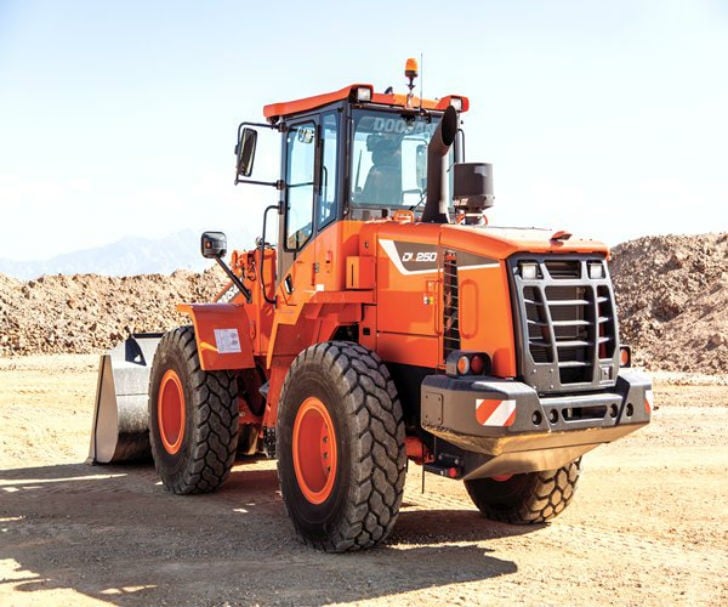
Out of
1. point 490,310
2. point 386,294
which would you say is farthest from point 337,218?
point 490,310

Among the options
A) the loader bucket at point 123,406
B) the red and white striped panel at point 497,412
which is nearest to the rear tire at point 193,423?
the loader bucket at point 123,406

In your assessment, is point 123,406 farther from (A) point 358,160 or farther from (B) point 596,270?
(B) point 596,270

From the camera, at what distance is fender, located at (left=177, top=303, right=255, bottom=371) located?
29.0ft

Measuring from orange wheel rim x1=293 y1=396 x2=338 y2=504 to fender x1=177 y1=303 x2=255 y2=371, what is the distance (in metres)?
1.73

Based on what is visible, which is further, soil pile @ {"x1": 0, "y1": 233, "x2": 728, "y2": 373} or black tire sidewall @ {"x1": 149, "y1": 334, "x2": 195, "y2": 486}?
soil pile @ {"x1": 0, "y1": 233, "x2": 728, "y2": 373}

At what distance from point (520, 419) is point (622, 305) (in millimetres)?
25685

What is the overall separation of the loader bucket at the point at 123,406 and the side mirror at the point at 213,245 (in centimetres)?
203

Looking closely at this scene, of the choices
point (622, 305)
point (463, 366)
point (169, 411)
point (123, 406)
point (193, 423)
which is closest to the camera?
point (463, 366)

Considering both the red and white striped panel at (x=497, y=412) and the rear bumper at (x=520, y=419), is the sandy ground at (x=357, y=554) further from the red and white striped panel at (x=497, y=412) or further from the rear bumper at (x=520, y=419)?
the red and white striped panel at (x=497, y=412)

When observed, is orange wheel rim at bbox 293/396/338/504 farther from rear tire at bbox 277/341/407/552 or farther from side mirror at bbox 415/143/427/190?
side mirror at bbox 415/143/427/190

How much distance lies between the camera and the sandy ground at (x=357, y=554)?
607 cm

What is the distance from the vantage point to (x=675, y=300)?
Result: 97.7ft

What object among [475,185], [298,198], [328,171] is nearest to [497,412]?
[475,185]

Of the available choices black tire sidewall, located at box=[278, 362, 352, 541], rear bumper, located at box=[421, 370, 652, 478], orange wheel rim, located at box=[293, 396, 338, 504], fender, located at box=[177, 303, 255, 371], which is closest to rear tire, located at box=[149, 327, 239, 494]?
fender, located at box=[177, 303, 255, 371]
